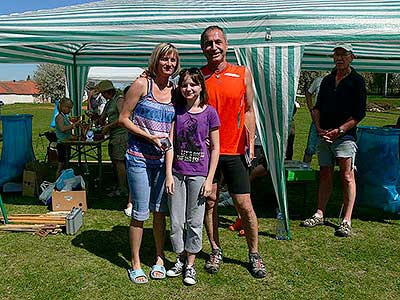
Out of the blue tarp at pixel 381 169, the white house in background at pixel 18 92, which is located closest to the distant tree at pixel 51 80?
the white house in background at pixel 18 92

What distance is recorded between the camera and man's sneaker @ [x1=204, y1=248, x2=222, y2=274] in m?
3.44

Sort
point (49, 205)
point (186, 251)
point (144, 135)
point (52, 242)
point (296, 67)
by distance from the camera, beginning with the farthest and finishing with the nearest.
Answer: point (49, 205) → point (52, 242) → point (296, 67) → point (186, 251) → point (144, 135)

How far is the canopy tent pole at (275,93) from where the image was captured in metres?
3.82

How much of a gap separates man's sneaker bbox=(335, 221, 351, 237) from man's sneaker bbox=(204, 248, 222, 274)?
142cm

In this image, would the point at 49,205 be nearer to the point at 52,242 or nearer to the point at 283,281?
the point at 52,242

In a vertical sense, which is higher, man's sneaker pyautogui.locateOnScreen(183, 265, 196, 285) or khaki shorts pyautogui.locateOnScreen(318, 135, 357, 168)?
khaki shorts pyautogui.locateOnScreen(318, 135, 357, 168)

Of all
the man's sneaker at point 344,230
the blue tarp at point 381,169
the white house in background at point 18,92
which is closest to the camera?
the man's sneaker at point 344,230

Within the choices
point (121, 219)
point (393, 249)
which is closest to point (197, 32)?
point (121, 219)

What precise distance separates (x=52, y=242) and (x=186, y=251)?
1509 millimetres

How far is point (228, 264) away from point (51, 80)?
60525 millimetres

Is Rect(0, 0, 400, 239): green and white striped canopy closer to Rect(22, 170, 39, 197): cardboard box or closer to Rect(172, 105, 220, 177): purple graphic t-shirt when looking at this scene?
Rect(172, 105, 220, 177): purple graphic t-shirt

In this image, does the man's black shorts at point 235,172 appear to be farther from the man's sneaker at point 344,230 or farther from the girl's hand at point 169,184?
the man's sneaker at point 344,230

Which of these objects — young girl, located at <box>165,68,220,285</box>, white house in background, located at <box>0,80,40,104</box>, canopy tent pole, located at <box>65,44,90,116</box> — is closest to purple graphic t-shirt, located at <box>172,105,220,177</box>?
young girl, located at <box>165,68,220,285</box>

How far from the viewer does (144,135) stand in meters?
3.07
